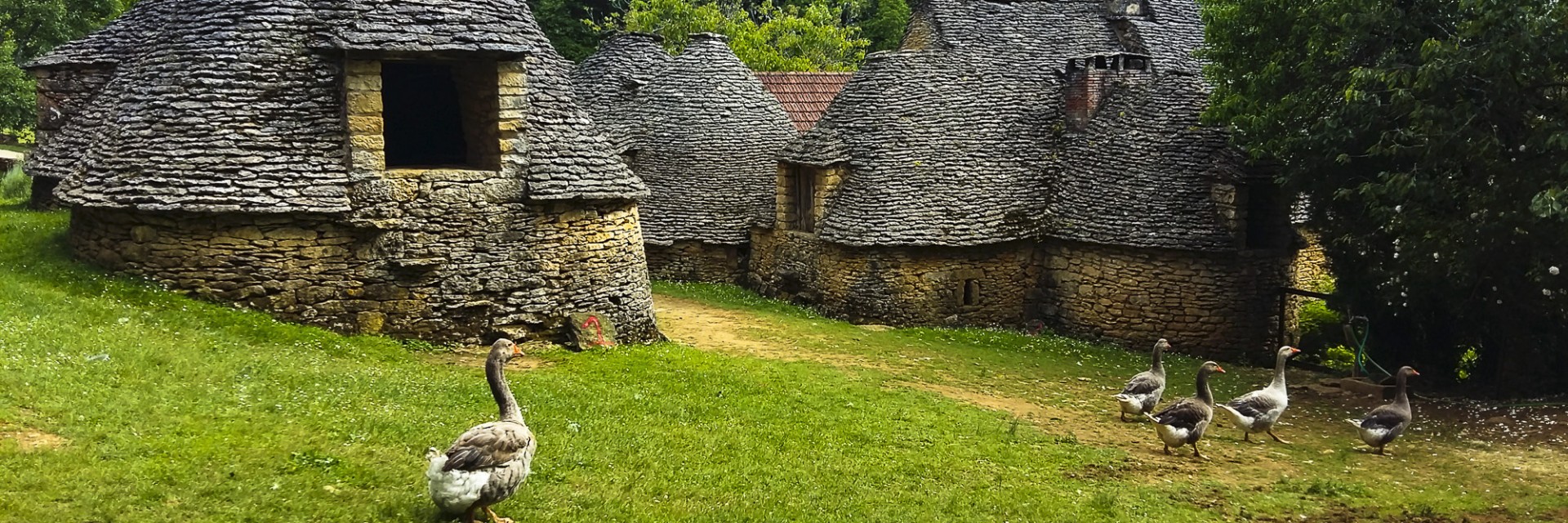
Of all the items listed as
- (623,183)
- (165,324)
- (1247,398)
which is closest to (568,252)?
(623,183)

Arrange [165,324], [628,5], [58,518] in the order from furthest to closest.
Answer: [628,5]
[165,324]
[58,518]

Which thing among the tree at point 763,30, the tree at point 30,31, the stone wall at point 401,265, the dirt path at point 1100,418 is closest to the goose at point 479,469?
the dirt path at point 1100,418

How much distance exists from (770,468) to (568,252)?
649 centimetres

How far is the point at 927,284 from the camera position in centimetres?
2261

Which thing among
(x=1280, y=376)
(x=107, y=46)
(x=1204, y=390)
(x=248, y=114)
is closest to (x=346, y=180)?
(x=248, y=114)

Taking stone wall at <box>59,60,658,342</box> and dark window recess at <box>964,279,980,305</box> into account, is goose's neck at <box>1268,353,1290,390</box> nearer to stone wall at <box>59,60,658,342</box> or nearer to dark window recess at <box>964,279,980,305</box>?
stone wall at <box>59,60,658,342</box>

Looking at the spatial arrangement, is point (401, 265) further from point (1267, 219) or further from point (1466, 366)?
point (1466, 366)

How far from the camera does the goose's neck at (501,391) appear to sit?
28.6 feet

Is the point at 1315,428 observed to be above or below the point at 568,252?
below

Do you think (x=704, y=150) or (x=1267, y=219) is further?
(x=704, y=150)

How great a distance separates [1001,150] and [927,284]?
10.5 ft

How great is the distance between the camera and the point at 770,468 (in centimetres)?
1073

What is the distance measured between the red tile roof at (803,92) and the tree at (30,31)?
18.7m

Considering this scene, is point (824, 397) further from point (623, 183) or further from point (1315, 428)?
point (1315, 428)
